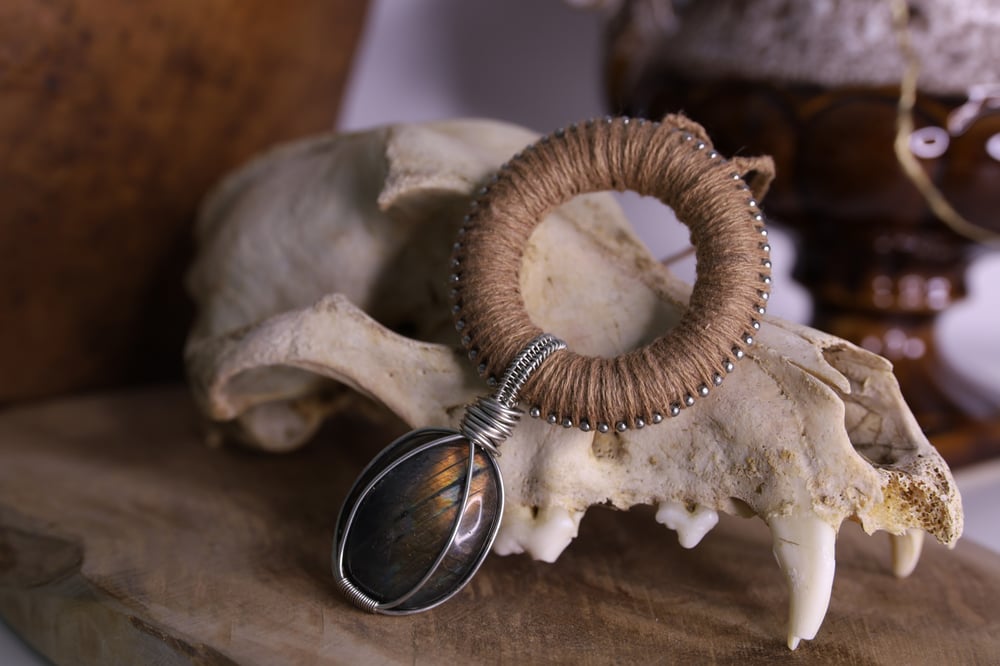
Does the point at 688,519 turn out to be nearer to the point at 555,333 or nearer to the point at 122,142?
the point at 555,333

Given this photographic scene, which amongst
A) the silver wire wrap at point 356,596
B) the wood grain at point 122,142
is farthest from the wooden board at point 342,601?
the wood grain at point 122,142

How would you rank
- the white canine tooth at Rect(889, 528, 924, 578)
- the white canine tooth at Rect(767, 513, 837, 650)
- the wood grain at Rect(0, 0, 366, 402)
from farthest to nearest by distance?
1. the wood grain at Rect(0, 0, 366, 402)
2. the white canine tooth at Rect(889, 528, 924, 578)
3. the white canine tooth at Rect(767, 513, 837, 650)

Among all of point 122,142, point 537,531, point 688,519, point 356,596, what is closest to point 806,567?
point 688,519

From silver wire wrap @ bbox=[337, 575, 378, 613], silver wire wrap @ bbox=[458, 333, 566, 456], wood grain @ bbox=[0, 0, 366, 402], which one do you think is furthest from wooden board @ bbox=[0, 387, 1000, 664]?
wood grain @ bbox=[0, 0, 366, 402]

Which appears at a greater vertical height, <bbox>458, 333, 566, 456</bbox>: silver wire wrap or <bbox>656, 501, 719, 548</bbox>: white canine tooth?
<bbox>458, 333, 566, 456</bbox>: silver wire wrap

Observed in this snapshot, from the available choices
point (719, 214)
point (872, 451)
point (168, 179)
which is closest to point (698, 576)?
point (872, 451)

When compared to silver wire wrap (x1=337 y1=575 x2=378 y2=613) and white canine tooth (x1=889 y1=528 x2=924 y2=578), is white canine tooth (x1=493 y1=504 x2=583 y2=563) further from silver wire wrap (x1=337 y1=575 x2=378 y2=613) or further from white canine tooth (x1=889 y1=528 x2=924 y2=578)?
white canine tooth (x1=889 y1=528 x2=924 y2=578)

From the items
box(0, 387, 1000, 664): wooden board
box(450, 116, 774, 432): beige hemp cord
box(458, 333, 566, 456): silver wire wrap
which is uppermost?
box(450, 116, 774, 432): beige hemp cord

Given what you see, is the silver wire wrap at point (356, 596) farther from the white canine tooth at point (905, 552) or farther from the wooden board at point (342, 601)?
the white canine tooth at point (905, 552)
